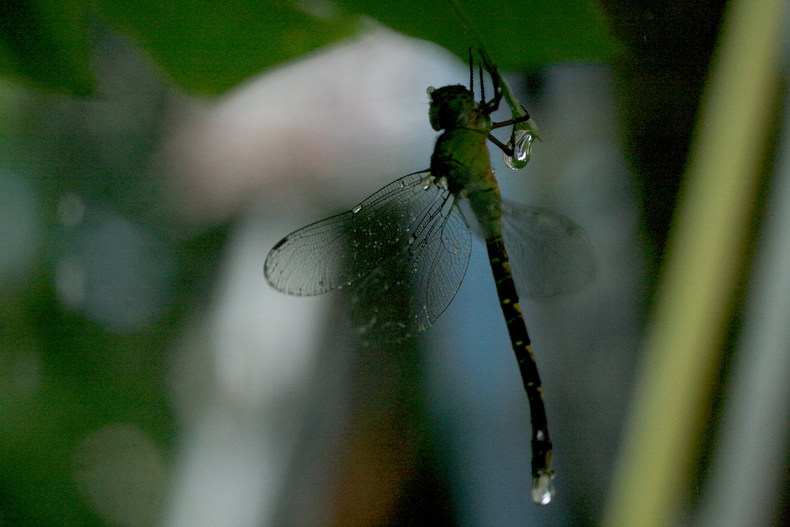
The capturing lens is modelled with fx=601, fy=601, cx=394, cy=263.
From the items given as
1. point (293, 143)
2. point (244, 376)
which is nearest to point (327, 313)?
point (244, 376)

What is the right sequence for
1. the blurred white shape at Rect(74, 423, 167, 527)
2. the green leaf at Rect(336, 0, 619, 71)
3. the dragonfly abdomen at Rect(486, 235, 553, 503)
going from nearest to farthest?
1. the green leaf at Rect(336, 0, 619, 71)
2. the dragonfly abdomen at Rect(486, 235, 553, 503)
3. the blurred white shape at Rect(74, 423, 167, 527)

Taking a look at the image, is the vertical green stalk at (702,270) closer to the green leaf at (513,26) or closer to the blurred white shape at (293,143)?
the green leaf at (513,26)

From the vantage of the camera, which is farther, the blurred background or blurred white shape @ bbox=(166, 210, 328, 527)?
blurred white shape @ bbox=(166, 210, 328, 527)

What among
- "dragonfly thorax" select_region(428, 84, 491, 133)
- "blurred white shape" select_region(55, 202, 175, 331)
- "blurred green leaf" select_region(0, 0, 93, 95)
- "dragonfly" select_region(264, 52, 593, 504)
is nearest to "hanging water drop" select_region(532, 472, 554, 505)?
"dragonfly" select_region(264, 52, 593, 504)

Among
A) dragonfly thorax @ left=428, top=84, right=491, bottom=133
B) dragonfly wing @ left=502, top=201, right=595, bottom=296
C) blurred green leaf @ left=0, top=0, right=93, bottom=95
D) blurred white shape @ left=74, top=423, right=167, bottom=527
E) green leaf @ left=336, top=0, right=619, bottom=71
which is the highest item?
green leaf @ left=336, top=0, right=619, bottom=71

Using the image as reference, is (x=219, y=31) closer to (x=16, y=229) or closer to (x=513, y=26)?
(x=513, y=26)

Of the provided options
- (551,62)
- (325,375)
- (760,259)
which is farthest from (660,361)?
(325,375)

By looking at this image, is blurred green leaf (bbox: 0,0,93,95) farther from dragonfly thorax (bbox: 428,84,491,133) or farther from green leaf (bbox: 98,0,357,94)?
dragonfly thorax (bbox: 428,84,491,133)
